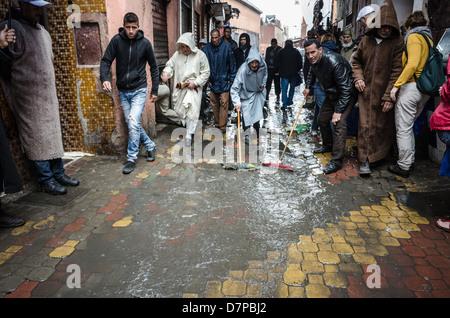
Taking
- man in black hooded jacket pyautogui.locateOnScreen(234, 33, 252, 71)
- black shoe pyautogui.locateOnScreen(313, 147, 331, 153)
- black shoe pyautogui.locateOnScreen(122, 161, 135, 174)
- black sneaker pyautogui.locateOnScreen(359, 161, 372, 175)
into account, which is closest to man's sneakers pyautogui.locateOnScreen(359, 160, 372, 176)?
black sneaker pyautogui.locateOnScreen(359, 161, 372, 175)

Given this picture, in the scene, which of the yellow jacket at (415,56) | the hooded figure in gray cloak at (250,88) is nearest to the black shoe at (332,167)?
the yellow jacket at (415,56)

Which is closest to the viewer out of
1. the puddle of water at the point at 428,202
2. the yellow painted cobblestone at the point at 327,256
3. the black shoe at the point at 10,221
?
the yellow painted cobblestone at the point at 327,256

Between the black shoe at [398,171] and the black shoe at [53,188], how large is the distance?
4.65 metres

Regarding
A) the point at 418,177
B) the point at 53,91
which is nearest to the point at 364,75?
the point at 418,177

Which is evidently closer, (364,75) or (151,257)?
(151,257)

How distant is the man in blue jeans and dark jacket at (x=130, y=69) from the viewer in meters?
4.85

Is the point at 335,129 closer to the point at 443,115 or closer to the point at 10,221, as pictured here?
the point at 443,115

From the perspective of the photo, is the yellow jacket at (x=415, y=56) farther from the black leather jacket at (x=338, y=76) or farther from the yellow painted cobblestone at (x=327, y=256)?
the yellow painted cobblestone at (x=327, y=256)

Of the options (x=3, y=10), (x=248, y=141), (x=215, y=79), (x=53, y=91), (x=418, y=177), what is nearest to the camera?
(x=3, y=10)

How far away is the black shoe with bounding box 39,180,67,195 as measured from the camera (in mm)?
4180
